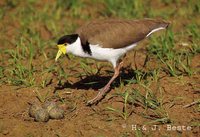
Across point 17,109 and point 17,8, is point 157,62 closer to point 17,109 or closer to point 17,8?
point 17,109

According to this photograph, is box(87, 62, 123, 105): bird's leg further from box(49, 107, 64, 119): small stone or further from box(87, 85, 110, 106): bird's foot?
box(49, 107, 64, 119): small stone

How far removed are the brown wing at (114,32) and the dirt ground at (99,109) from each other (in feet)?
1.87

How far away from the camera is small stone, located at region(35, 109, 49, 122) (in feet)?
17.7

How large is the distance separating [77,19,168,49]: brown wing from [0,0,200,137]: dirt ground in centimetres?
57

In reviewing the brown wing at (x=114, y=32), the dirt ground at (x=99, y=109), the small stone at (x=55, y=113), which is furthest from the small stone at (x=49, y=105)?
the brown wing at (x=114, y=32)

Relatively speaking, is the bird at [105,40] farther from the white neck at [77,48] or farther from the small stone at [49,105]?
the small stone at [49,105]

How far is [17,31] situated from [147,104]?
3.56 metres

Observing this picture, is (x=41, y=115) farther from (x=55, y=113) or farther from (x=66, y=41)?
(x=66, y=41)

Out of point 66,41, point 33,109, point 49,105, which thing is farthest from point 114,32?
point 33,109

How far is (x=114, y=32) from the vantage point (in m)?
5.90

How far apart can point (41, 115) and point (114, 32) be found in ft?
4.63

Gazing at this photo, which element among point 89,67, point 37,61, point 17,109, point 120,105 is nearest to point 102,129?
point 120,105

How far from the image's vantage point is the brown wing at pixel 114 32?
19.0 ft

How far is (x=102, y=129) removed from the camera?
523 cm
